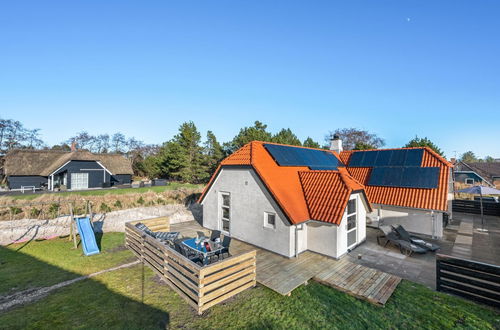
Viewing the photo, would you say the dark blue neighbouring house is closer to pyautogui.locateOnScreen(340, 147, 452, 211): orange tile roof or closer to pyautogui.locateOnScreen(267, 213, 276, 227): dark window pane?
pyautogui.locateOnScreen(267, 213, 276, 227): dark window pane

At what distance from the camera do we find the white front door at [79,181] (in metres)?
27.3

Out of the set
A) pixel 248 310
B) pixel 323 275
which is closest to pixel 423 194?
pixel 323 275

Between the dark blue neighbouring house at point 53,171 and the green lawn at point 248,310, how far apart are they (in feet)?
79.7

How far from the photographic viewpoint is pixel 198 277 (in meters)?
5.73

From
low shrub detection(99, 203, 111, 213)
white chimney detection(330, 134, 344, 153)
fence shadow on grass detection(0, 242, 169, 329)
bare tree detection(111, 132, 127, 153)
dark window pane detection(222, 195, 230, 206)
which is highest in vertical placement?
bare tree detection(111, 132, 127, 153)

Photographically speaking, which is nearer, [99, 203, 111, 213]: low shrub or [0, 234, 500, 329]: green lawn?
[0, 234, 500, 329]: green lawn

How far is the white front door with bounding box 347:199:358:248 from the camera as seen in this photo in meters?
10.0

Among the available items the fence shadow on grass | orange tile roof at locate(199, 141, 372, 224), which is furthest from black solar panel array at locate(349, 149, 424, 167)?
the fence shadow on grass

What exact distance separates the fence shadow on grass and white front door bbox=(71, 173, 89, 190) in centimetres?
2311

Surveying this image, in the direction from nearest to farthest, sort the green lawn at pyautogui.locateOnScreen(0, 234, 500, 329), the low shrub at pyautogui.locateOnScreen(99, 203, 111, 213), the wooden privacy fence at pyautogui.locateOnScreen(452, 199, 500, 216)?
1. the green lawn at pyautogui.locateOnScreen(0, 234, 500, 329)
2. the low shrub at pyautogui.locateOnScreen(99, 203, 111, 213)
3. the wooden privacy fence at pyautogui.locateOnScreen(452, 199, 500, 216)

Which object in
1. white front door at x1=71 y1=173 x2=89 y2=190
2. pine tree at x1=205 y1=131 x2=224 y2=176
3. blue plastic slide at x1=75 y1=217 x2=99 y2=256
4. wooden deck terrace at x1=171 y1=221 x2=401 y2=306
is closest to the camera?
wooden deck terrace at x1=171 y1=221 x2=401 y2=306

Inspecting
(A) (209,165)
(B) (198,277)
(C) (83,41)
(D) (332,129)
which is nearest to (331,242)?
(B) (198,277)

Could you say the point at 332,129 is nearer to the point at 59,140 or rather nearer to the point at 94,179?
the point at 94,179

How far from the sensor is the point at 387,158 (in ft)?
50.4
